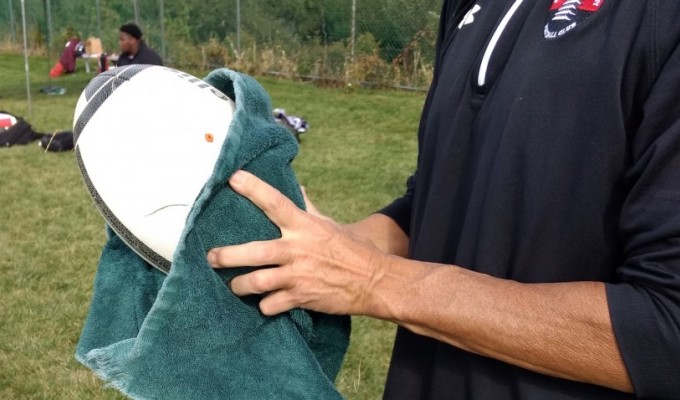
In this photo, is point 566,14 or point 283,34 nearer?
point 566,14

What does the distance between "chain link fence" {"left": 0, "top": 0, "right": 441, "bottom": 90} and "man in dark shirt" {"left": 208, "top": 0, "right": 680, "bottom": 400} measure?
13.7m

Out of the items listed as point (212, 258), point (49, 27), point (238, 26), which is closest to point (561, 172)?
point (212, 258)

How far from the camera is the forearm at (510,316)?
1137 millimetres

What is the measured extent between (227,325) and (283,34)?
54.2 feet

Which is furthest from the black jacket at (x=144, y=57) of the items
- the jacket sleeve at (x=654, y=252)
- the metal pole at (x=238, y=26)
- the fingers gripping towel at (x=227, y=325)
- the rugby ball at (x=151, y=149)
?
the jacket sleeve at (x=654, y=252)

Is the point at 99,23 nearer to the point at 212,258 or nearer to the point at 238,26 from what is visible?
the point at 238,26

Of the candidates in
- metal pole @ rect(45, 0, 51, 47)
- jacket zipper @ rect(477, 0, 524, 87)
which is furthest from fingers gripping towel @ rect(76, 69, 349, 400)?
metal pole @ rect(45, 0, 51, 47)

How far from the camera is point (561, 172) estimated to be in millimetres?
1189

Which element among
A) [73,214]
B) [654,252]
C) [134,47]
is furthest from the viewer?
[134,47]

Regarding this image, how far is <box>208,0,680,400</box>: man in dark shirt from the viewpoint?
1.09 m

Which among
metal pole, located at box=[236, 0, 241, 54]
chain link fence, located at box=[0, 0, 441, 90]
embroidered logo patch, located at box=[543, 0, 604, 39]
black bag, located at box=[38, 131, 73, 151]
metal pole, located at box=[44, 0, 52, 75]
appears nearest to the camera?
embroidered logo patch, located at box=[543, 0, 604, 39]

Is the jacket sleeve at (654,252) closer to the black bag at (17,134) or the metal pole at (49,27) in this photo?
the black bag at (17,134)

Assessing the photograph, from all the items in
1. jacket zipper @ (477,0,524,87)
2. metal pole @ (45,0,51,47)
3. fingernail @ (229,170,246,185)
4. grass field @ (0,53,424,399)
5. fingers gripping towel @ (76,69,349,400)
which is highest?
jacket zipper @ (477,0,524,87)

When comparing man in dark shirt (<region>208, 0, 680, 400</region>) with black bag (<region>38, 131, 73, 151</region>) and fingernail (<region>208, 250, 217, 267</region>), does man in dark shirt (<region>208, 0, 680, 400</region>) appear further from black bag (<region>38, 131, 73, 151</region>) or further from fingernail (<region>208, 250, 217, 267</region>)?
black bag (<region>38, 131, 73, 151</region>)
